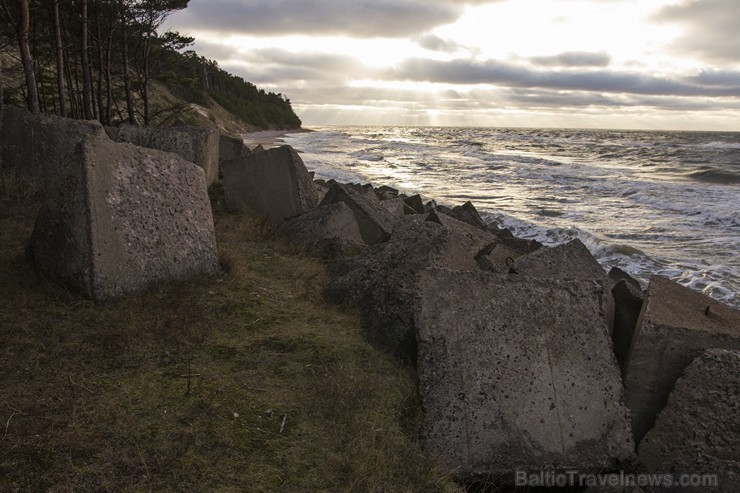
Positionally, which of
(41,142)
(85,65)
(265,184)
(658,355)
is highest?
(85,65)

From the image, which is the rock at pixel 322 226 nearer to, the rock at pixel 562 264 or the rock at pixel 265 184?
the rock at pixel 265 184

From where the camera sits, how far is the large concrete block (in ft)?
10.5

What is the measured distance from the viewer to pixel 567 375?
340 cm

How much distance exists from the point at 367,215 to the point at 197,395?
16.3 feet

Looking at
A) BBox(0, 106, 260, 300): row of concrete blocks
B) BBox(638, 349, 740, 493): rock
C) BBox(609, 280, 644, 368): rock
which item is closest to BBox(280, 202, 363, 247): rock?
BBox(0, 106, 260, 300): row of concrete blocks

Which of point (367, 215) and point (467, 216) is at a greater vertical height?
point (367, 215)

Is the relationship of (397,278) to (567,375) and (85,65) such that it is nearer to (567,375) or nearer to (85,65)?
(567,375)

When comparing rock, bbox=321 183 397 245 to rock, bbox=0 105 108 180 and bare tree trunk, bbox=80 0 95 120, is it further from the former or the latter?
bare tree trunk, bbox=80 0 95 120

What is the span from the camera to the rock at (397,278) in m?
4.25

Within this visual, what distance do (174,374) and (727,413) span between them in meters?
3.27

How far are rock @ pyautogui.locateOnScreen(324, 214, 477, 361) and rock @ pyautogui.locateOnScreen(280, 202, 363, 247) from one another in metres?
1.42

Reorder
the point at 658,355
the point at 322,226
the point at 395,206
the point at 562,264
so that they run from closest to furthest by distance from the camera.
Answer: the point at 658,355, the point at 562,264, the point at 322,226, the point at 395,206

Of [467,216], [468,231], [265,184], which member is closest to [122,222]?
[265,184]

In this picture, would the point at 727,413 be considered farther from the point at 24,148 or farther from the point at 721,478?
the point at 24,148
